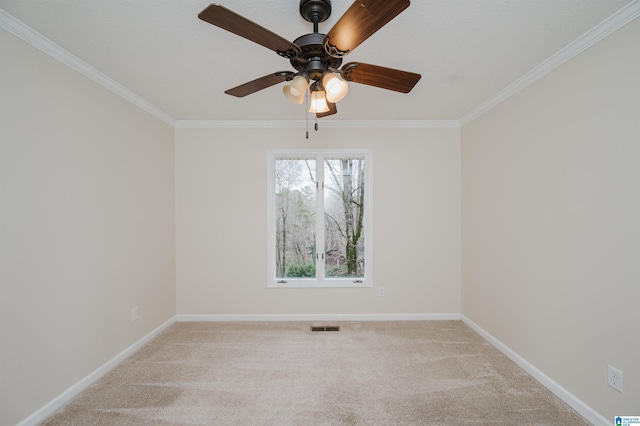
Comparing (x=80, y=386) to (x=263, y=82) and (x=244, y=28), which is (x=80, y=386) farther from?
(x=244, y=28)

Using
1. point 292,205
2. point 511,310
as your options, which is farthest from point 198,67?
point 511,310

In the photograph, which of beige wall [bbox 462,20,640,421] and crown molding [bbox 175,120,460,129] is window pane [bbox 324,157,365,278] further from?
beige wall [bbox 462,20,640,421]

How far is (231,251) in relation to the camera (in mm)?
3582

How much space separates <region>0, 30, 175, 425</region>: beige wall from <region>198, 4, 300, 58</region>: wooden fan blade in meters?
1.51

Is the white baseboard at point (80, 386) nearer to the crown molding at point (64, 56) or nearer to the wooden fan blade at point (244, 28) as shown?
the crown molding at point (64, 56)

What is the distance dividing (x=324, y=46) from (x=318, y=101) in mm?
319

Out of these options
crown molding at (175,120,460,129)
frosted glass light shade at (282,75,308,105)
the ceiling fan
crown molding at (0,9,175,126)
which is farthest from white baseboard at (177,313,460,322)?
frosted glass light shade at (282,75,308,105)

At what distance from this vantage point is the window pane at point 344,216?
3.69 m

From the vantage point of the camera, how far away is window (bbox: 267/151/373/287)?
368 cm

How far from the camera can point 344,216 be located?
371 centimetres

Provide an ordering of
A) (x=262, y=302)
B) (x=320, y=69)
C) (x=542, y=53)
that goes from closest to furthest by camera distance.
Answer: (x=320, y=69)
(x=542, y=53)
(x=262, y=302)

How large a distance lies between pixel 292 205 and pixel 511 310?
2.54 metres

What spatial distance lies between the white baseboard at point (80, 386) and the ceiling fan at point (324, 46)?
239cm

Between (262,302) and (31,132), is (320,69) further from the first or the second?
(262,302)
